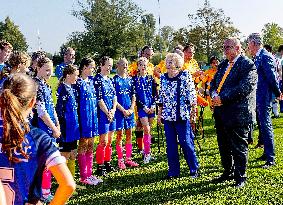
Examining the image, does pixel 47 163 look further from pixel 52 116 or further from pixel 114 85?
pixel 114 85

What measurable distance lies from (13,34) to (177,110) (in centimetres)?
7364

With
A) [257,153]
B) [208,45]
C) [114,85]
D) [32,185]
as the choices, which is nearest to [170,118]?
[114,85]

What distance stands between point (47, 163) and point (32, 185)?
19 cm

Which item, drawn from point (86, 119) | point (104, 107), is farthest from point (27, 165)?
point (104, 107)

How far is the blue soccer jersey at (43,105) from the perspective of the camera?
19.4 feet

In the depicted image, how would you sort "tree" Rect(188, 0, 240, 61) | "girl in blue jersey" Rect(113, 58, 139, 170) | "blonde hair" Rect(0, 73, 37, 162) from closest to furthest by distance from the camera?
"blonde hair" Rect(0, 73, 37, 162)
"girl in blue jersey" Rect(113, 58, 139, 170)
"tree" Rect(188, 0, 240, 61)

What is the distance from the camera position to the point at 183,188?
663 cm

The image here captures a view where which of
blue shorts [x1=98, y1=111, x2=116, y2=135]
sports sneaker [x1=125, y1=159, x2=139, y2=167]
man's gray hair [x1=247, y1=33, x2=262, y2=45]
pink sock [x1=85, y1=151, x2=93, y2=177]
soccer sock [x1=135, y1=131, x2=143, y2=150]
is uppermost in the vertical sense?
man's gray hair [x1=247, y1=33, x2=262, y2=45]

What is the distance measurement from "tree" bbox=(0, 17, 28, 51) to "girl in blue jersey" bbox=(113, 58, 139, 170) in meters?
68.8

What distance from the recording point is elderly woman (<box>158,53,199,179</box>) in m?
7.25

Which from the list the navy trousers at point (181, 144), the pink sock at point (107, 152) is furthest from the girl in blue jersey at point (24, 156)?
the pink sock at point (107, 152)

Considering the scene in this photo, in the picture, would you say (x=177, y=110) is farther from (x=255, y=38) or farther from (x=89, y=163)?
(x=255, y=38)

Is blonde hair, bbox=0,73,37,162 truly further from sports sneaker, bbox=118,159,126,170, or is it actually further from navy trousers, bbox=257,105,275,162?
navy trousers, bbox=257,105,275,162

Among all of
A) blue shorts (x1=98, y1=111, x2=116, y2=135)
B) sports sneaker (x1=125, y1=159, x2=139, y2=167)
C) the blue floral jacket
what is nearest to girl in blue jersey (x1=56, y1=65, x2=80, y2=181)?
blue shorts (x1=98, y1=111, x2=116, y2=135)
